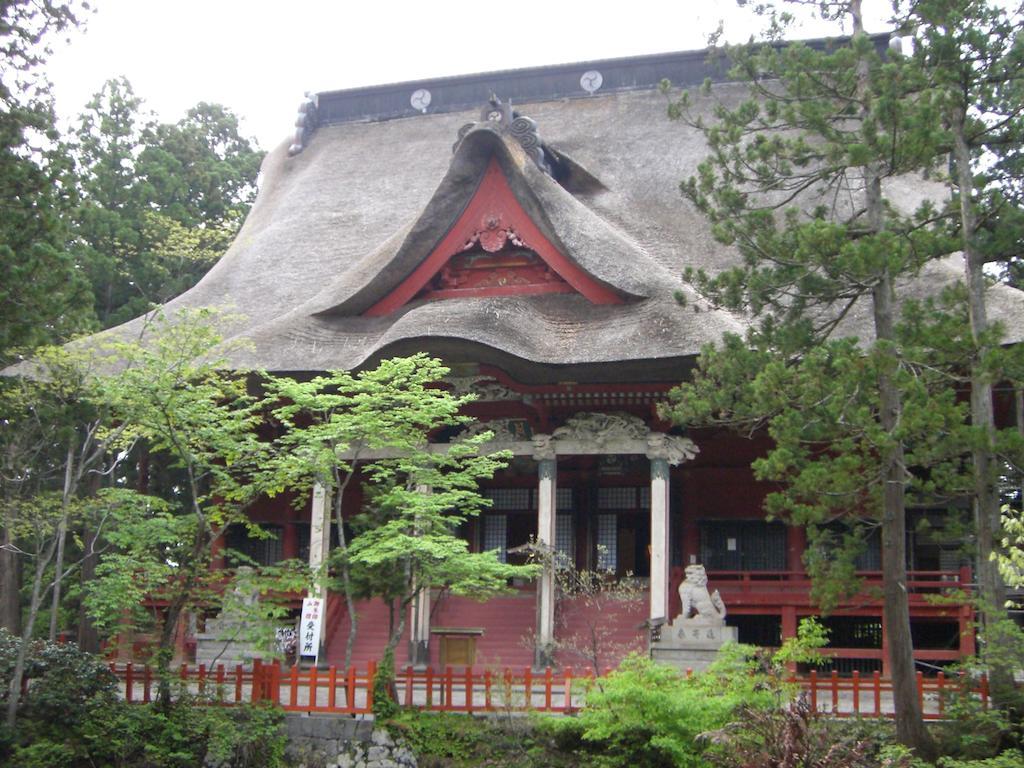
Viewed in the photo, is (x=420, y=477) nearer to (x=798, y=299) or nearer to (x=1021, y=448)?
(x=798, y=299)

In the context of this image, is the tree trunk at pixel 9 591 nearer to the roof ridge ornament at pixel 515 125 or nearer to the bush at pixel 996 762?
the roof ridge ornament at pixel 515 125

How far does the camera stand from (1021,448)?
42.2ft

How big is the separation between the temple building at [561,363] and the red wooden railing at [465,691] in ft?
6.55

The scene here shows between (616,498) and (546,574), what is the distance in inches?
165

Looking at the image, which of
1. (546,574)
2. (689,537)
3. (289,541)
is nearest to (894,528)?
(546,574)

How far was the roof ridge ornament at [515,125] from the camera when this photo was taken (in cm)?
2023

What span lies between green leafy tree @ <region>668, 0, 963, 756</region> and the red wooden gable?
4.71 m

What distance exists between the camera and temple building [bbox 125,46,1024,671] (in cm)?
1762

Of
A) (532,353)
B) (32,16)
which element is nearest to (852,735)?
(532,353)

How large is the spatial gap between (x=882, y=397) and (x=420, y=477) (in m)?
5.49

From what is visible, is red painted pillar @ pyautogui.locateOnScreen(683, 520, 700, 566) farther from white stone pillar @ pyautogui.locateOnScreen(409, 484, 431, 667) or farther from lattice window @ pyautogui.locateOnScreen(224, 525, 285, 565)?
lattice window @ pyautogui.locateOnScreen(224, 525, 285, 565)

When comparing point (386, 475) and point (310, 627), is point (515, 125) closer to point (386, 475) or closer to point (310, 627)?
point (386, 475)

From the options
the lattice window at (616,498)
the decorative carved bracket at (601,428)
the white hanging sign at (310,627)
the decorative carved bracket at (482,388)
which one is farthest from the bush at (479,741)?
the lattice window at (616,498)

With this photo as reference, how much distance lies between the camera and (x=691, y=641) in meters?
16.9
